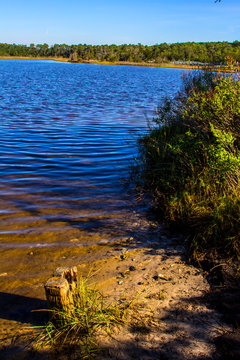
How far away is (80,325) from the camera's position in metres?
3.00

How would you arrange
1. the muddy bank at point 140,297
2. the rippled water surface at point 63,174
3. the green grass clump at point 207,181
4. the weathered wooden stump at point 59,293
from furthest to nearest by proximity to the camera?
the rippled water surface at point 63,174, the green grass clump at point 207,181, the weathered wooden stump at point 59,293, the muddy bank at point 140,297

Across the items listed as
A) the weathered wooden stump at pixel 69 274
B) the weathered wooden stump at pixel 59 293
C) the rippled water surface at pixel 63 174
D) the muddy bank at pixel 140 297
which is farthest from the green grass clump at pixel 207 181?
the weathered wooden stump at pixel 59 293

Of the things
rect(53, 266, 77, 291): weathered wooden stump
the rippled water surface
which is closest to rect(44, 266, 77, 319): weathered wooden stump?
rect(53, 266, 77, 291): weathered wooden stump

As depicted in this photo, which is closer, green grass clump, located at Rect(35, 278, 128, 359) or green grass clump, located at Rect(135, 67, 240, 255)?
green grass clump, located at Rect(35, 278, 128, 359)

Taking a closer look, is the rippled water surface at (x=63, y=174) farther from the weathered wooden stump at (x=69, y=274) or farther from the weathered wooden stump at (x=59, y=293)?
the weathered wooden stump at (x=59, y=293)

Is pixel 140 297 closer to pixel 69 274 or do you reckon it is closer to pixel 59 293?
pixel 69 274

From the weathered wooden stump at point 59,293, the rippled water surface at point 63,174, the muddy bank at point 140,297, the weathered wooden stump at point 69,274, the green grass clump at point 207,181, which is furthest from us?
the rippled water surface at point 63,174

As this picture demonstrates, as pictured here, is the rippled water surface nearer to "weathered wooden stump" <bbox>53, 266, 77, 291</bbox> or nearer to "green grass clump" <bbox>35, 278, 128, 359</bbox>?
"weathered wooden stump" <bbox>53, 266, 77, 291</bbox>

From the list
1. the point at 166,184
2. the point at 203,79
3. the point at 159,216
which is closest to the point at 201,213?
the point at 159,216

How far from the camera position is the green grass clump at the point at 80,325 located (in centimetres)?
289

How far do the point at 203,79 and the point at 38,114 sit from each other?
10.5m

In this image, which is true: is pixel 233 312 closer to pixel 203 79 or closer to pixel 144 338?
pixel 144 338

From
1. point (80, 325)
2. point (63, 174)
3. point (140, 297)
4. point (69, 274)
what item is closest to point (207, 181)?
point (140, 297)

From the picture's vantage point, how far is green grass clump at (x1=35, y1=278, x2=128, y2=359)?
2.89 metres
